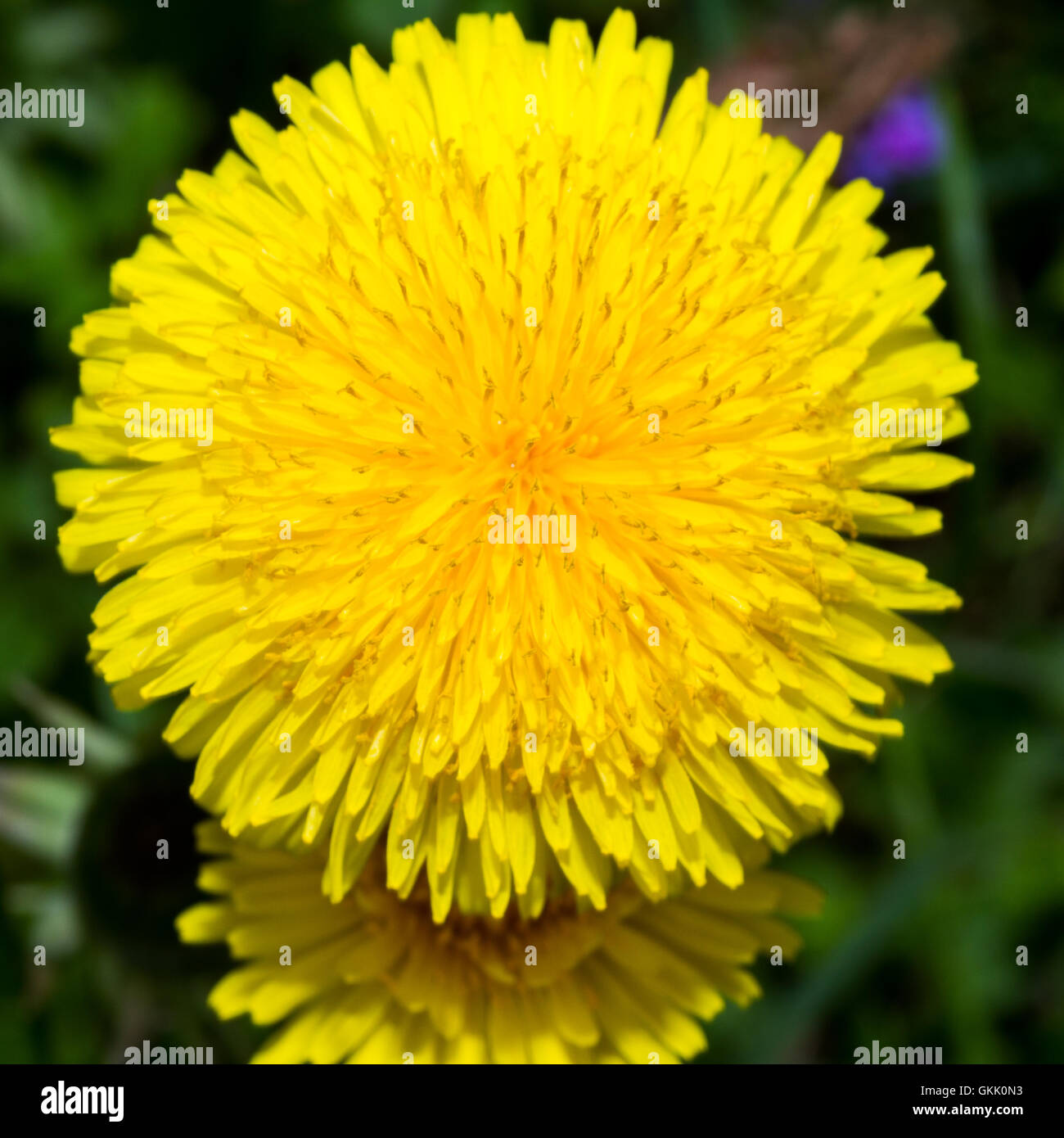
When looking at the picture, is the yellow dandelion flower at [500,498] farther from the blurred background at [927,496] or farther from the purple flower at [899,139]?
the purple flower at [899,139]

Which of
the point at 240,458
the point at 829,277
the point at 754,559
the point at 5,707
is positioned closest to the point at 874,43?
the point at 829,277

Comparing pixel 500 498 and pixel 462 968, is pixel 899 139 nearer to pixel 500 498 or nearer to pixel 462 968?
pixel 500 498

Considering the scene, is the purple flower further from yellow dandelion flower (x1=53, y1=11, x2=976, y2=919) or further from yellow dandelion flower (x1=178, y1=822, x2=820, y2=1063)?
yellow dandelion flower (x1=178, y1=822, x2=820, y2=1063)

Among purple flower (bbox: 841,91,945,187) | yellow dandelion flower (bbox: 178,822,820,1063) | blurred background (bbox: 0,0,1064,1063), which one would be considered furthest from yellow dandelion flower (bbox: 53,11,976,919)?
purple flower (bbox: 841,91,945,187)

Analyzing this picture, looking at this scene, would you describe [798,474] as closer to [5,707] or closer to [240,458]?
[240,458]

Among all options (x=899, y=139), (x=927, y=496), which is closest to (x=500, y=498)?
(x=899, y=139)

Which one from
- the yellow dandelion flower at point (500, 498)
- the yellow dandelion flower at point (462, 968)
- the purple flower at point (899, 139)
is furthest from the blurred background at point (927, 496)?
the yellow dandelion flower at point (500, 498)
